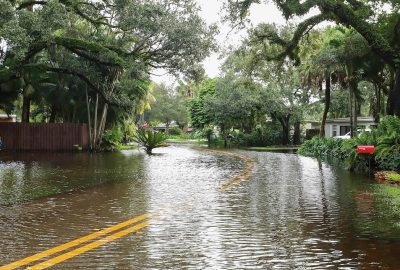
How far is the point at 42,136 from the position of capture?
1340 inches

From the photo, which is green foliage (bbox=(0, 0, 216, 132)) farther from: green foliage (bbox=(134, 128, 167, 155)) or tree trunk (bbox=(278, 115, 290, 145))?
tree trunk (bbox=(278, 115, 290, 145))

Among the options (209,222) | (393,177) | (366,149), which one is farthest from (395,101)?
(209,222)

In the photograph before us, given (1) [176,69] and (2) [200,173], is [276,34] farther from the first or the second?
(2) [200,173]

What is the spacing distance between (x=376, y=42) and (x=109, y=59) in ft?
47.1

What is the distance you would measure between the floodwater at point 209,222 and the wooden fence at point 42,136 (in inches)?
782

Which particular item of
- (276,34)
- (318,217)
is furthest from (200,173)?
(276,34)

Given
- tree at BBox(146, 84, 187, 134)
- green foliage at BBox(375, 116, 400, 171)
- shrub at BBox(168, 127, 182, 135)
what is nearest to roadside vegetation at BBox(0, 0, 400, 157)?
green foliage at BBox(375, 116, 400, 171)

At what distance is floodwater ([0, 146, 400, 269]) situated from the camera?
18.1 feet

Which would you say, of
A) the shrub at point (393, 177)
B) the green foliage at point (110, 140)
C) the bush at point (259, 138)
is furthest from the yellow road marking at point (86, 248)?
→ the bush at point (259, 138)

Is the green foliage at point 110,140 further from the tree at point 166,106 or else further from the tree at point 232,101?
the tree at point 166,106

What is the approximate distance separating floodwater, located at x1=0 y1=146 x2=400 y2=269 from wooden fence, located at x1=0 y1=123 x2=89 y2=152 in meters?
19.9

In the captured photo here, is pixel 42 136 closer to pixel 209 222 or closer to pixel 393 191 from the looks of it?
pixel 393 191

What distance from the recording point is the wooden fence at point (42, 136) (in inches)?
1336

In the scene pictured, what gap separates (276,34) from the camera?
26.4m
